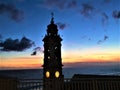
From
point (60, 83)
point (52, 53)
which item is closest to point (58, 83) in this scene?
point (60, 83)

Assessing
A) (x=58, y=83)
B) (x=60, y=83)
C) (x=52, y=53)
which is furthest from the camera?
(x=52, y=53)

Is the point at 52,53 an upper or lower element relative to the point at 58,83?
upper

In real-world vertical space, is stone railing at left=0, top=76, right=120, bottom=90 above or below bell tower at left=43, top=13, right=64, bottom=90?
below

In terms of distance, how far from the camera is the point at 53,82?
8.62 metres

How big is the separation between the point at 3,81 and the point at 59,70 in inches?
634

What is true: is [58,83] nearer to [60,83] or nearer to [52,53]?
[60,83]

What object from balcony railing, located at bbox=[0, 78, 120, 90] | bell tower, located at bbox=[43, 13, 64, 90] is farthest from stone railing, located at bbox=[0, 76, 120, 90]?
bell tower, located at bbox=[43, 13, 64, 90]

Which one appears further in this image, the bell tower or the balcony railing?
the bell tower

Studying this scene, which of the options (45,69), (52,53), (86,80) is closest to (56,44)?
(52,53)

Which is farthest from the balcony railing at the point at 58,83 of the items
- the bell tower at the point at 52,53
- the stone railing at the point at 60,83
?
the bell tower at the point at 52,53

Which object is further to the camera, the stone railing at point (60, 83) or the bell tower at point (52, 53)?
the bell tower at point (52, 53)

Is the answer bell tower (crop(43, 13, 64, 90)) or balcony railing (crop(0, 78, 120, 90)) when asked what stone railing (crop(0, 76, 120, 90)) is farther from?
bell tower (crop(43, 13, 64, 90))

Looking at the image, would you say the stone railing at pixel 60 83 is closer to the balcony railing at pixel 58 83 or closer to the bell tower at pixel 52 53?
the balcony railing at pixel 58 83

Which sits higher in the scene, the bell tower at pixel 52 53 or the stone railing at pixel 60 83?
the bell tower at pixel 52 53
